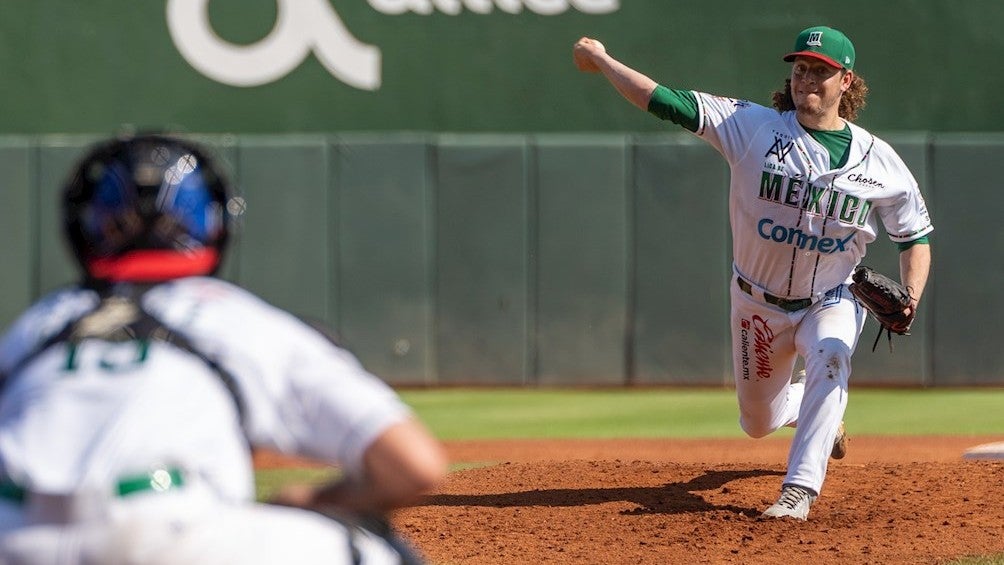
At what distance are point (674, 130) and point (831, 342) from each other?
6.11 meters

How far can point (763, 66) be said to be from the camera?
457 inches

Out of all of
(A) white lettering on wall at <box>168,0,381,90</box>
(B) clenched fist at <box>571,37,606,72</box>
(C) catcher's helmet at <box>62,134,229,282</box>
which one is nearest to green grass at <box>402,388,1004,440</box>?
(A) white lettering on wall at <box>168,0,381,90</box>

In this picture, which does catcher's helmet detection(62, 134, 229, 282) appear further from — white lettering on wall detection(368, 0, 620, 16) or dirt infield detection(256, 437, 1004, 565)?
white lettering on wall detection(368, 0, 620, 16)

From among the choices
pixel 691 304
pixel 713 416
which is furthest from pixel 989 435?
pixel 691 304

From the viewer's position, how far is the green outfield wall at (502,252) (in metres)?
11.1

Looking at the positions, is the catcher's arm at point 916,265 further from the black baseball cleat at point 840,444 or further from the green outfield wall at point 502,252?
the green outfield wall at point 502,252

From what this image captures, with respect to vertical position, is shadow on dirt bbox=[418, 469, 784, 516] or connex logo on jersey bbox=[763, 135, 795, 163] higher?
connex logo on jersey bbox=[763, 135, 795, 163]

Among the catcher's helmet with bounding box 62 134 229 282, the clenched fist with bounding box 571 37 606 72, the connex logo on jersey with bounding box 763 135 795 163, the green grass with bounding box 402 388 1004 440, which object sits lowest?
the green grass with bounding box 402 388 1004 440

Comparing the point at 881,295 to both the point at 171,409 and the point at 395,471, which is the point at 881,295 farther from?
the point at 171,409

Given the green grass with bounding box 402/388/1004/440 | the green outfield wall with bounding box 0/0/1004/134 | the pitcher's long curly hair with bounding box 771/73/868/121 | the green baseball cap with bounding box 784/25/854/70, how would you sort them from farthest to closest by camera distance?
the green outfield wall with bounding box 0/0/1004/134
the green grass with bounding box 402/388/1004/440
the pitcher's long curly hair with bounding box 771/73/868/121
the green baseball cap with bounding box 784/25/854/70

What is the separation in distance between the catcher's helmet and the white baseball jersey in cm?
6

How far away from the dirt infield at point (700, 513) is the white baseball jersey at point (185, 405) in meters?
3.18

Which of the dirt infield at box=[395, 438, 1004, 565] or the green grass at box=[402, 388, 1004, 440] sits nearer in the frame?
the dirt infield at box=[395, 438, 1004, 565]

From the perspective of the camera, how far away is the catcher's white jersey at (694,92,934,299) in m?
5.92
